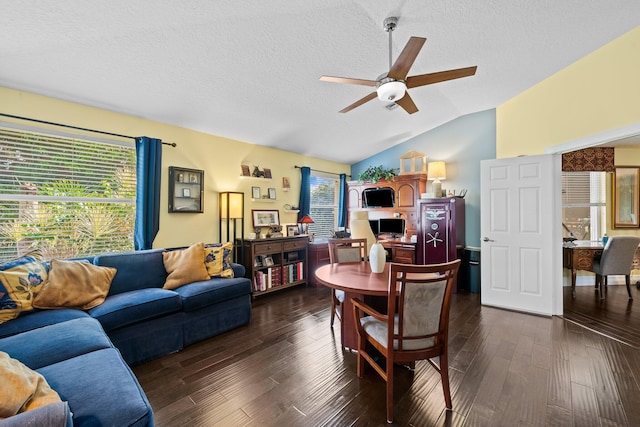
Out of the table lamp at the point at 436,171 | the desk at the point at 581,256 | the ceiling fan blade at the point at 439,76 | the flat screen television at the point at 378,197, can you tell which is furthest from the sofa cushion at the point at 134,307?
the desk at the point at 581,256

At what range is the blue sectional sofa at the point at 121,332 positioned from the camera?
3.76 feet

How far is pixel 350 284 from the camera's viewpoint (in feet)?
6.70

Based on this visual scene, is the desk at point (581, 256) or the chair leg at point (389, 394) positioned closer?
the chair leg at point (389, 394)

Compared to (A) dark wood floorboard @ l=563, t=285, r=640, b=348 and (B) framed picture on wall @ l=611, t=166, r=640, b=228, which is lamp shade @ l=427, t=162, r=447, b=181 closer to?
(A) dark wood floorboard @ l=563, t=285, r=640, b=348

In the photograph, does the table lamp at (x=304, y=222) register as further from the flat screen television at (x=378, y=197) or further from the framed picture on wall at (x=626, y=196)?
the framed picture on wall at (x=626, y=196)

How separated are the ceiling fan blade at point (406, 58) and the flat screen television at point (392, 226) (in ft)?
11.3

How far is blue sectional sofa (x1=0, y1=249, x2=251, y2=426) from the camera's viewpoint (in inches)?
45.1

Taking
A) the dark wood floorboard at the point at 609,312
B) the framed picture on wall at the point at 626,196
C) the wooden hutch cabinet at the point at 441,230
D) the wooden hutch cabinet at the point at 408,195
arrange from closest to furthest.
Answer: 1. the dark wood floorboard at the point at 609,312
2. the wooden hutch cabinet at the point at 441,230
3. the framed picture on wall at the point at 626,196
4. the wooden hutch cabinet at the point at 408,195

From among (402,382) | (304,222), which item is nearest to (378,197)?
(304,222)

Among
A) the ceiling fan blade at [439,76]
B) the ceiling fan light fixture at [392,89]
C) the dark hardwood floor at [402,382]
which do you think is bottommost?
the dark hardwood floor at [402,382]

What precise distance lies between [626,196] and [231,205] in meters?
6.54

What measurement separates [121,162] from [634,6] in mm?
5163

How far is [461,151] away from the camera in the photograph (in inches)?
185

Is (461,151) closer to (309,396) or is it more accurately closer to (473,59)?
(473,59)
